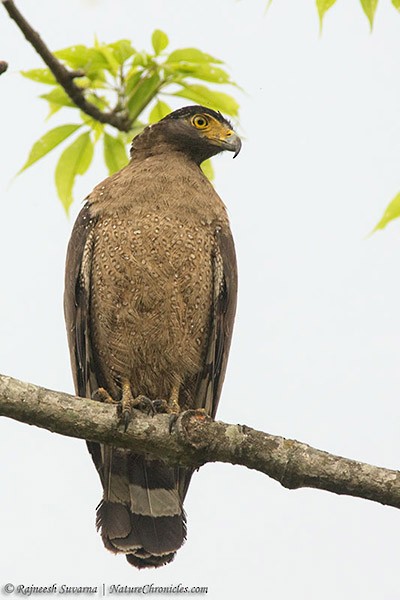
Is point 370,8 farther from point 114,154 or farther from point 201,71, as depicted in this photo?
point 114,154

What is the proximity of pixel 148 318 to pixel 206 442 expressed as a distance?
1.49 metres

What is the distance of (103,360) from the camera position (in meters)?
6.47

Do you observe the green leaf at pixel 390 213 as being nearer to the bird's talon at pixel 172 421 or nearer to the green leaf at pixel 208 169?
the bird's talon at pixel 172 421

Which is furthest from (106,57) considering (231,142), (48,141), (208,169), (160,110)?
(208,169)

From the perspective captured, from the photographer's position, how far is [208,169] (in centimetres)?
742

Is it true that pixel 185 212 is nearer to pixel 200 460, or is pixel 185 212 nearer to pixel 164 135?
pixel 164 135

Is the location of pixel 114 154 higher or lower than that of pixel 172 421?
higher

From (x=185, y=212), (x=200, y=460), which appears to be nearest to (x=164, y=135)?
(x=185, y=212)

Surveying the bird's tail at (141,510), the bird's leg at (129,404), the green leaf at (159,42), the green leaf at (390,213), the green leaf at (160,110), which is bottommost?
the bird's tail at (141,510)

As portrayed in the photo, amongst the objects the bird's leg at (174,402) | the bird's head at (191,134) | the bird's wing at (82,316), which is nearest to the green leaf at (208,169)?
the bird's head at (191,134)

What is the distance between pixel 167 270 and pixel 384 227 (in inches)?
73.5

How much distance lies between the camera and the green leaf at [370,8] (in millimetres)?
4559

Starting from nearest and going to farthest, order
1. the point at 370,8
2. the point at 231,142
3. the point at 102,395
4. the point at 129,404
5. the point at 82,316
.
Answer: the point at 370,8 → the point at 129,404 → the point at 102,395 → the point at 82,316 → the point at 231,142

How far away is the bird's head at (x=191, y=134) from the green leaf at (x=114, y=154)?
0.50 meters
